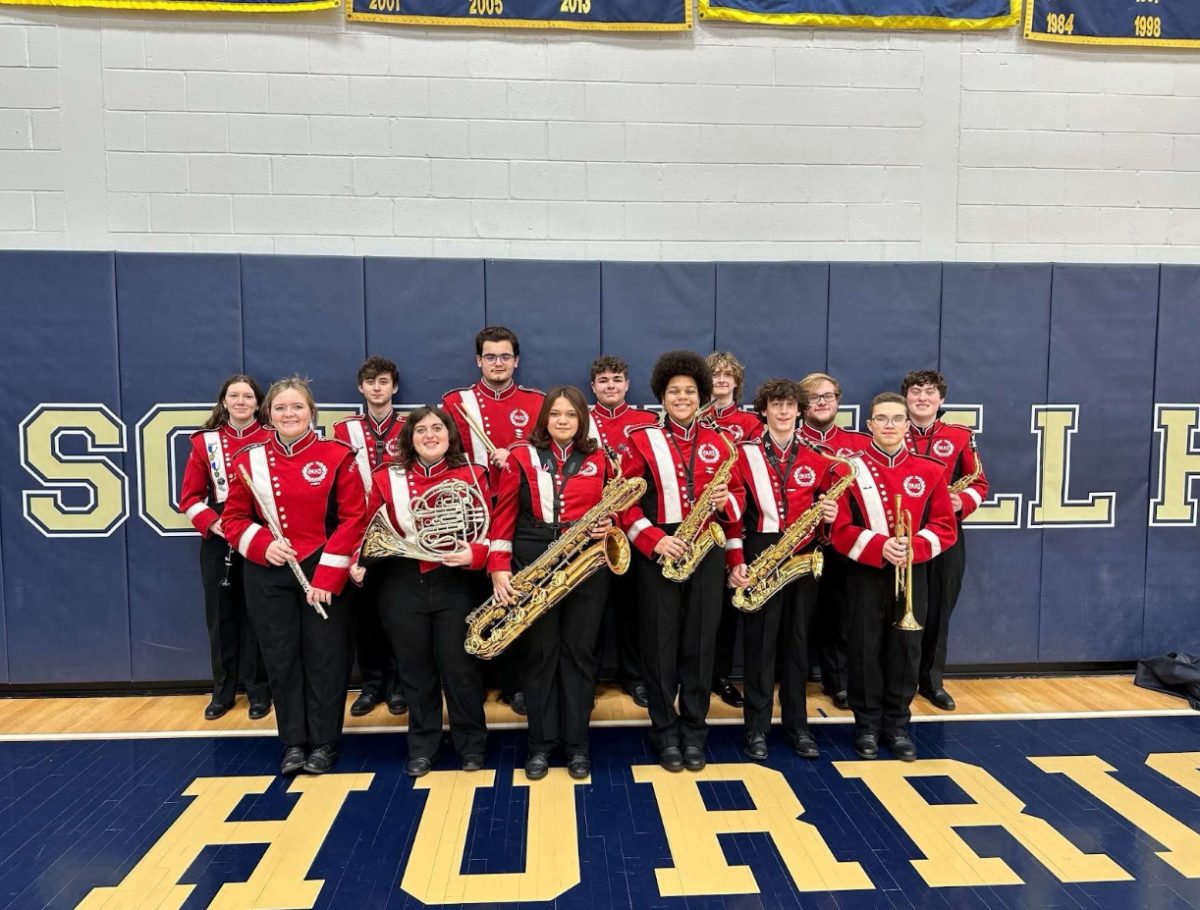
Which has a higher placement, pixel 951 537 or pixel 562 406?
pixel 562 406

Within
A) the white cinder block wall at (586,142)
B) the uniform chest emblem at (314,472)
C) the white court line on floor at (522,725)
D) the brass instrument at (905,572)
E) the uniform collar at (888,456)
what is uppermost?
the white cinder block wall at (586,142)

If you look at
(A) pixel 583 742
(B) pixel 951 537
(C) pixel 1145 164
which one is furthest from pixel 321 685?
(C) pixel 1145 164

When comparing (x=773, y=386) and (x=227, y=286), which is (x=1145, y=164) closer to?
(x=773, y=386)

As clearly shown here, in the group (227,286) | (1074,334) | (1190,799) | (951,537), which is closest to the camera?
(1190,799)

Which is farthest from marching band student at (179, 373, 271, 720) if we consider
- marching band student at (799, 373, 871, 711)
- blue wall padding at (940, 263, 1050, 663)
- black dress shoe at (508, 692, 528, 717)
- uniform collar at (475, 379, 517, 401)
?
blue wall padding at (940, 263, 1050, 663)

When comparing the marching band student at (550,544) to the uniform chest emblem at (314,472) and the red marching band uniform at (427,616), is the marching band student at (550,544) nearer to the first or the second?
the red marching band uniform at (427,616)

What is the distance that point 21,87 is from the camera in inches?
177

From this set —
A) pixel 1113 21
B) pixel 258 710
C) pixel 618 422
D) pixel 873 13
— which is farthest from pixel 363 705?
pixel 1113 21

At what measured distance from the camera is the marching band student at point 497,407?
4.12 metres

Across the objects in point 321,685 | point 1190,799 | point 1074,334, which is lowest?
point 1190,799

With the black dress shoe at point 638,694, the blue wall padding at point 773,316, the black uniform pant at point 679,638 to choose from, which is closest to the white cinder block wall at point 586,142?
the blue wall padding at point 773,316

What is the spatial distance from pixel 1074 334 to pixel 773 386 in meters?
2.50

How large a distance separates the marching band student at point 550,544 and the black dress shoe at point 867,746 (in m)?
1.33

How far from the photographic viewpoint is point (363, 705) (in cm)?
418
